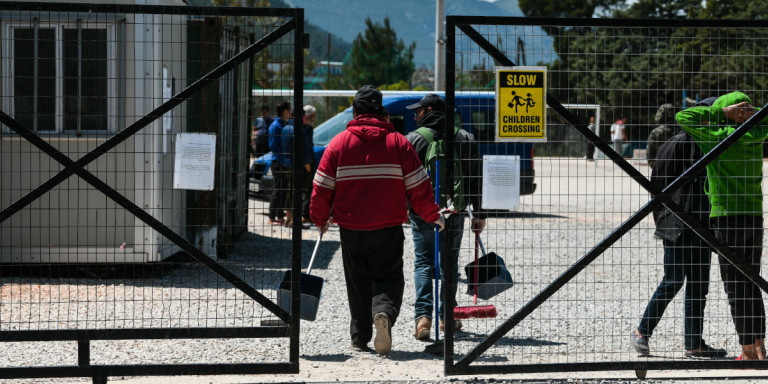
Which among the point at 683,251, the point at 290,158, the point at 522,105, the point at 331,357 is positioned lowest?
the point at 331,357

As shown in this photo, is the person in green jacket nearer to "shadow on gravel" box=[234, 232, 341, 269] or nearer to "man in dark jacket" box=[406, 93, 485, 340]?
"man in dark jacket" box=[406, 93, 485, 340]

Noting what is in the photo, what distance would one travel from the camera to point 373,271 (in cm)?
598

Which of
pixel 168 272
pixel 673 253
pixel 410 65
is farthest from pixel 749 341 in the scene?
pixel 410 65

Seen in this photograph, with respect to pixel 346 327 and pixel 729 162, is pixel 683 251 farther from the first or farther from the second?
pixel 346 327

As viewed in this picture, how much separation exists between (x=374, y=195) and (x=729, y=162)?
2.32 m

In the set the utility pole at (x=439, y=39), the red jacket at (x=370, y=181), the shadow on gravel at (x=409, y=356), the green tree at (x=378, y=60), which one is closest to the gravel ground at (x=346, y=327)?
the shadow on gravel at (x=409, y=356)

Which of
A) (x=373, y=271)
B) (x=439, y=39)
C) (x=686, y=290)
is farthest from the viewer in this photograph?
(x=439, y=39)

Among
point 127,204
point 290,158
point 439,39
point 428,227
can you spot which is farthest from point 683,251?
point 439,39

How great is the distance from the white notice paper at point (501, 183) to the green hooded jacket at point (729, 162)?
120 cm

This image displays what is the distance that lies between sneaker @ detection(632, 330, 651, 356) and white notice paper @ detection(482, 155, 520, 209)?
1.46 metres

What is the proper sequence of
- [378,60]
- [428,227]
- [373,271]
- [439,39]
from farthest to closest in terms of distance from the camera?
[378,60] < [439,39] < [428,227] < [373,271]

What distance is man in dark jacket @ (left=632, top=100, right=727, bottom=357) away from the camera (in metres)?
5.95

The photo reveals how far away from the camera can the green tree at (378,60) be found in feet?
161

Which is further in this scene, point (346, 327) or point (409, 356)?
point (346, 327)
